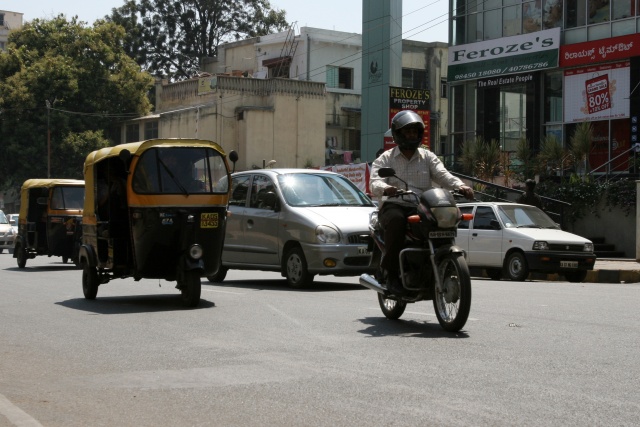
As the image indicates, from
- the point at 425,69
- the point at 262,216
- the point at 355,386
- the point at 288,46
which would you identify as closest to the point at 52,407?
the point at 355,386

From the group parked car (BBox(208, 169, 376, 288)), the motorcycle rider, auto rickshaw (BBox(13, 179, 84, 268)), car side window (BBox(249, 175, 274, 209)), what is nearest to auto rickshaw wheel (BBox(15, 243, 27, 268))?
auto rickshaw (BBox(13, 179, 84, 268))

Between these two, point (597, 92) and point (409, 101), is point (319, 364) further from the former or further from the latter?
point (409, 101)

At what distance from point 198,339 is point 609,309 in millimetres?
4611

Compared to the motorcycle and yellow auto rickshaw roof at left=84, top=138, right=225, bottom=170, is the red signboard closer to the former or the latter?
yellow auto rickshaw roof at left=84, top=138, right=225, bottom=170

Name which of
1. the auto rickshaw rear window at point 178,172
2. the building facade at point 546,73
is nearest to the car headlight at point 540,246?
the auto rickshaw rear window at point 178,172

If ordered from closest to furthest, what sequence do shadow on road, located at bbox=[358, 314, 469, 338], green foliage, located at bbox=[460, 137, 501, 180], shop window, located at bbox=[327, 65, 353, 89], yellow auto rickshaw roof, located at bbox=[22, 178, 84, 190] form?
shadow on road, located at bbox=[358, 314, 469, 338] → yellow auto rickshaw roof, located at bbox=[22, 178, 84, 190] → green foliage, located at bbox=[460, 137, 501, 180] → shop window, located at bbox=[327, 65, 353, 89]

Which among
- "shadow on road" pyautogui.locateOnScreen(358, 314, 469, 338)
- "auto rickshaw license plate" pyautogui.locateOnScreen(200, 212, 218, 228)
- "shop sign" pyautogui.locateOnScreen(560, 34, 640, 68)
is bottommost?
"shadow on road" pyautogui.locateOnScreen(358, 314, 469, 338)

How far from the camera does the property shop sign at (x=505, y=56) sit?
33.8 meters

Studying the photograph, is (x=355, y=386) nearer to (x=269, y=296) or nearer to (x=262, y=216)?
(x=269, y=296)

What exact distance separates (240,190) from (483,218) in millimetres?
6027

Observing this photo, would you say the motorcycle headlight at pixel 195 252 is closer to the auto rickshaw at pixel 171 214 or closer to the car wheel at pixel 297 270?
the auto rickshaw at pixel 171 214

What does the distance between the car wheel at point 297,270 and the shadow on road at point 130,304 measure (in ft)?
6.17

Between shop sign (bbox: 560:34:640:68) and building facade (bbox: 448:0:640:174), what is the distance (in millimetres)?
31

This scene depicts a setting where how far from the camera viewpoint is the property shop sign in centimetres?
3384
